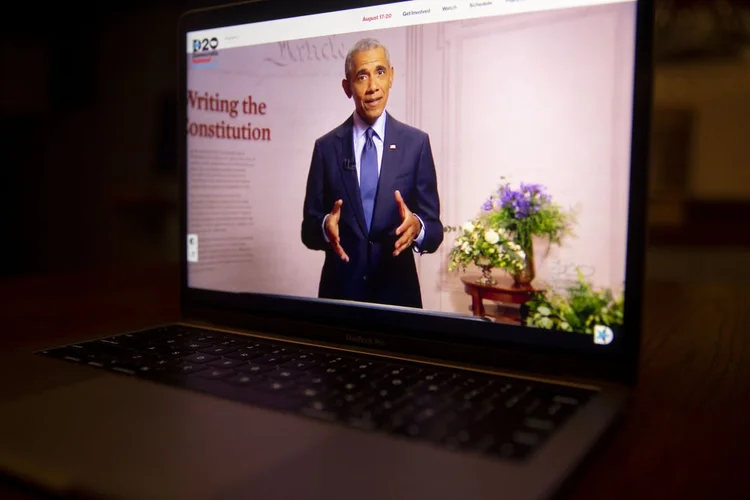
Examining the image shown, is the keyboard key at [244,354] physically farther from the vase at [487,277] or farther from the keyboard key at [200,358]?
the vase at [487,277]

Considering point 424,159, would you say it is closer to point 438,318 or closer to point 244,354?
point 438,318

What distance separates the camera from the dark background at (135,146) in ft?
9.35

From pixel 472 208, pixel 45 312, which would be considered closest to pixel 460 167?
pixel 472 208

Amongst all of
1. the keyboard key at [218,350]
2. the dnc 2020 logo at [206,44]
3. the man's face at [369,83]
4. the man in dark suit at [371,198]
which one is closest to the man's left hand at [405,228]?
the man in dark suit at [371,198]

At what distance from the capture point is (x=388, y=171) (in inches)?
25.6

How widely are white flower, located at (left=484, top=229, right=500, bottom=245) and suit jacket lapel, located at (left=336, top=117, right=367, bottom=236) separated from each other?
5.7 inches

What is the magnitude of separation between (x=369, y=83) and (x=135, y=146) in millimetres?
2930

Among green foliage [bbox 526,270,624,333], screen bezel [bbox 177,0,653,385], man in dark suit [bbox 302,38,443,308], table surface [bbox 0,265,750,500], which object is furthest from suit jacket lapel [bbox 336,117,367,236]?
table surface [bbox 0,265,750,500]

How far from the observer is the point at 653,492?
0.37 metres

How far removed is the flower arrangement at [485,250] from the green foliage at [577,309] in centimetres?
4

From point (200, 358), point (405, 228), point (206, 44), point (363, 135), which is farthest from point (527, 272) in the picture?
point (206, 44)

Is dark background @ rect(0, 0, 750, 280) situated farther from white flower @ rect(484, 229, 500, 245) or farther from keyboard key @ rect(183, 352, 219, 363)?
white flower @ rect(484, 229, 500, 245)

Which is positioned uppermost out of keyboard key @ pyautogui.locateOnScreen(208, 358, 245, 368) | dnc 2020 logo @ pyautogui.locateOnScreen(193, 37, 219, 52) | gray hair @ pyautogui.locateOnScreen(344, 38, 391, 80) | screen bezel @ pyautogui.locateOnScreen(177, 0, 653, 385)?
dnc 2020 logo @ pyautogui.locateOnScreen(193, 37, 219, 52)

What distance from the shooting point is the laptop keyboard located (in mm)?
412
